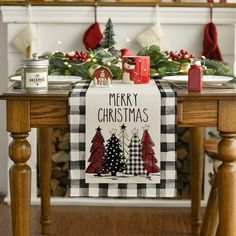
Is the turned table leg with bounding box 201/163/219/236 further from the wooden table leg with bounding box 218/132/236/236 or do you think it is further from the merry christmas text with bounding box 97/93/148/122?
the merry christmas text with bounding box 97/93/148/122

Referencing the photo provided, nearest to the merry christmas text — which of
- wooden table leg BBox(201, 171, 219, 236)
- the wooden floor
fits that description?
wooden table leg BBox(201, 171, 219, 236)

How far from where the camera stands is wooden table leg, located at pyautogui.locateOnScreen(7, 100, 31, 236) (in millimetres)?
2428

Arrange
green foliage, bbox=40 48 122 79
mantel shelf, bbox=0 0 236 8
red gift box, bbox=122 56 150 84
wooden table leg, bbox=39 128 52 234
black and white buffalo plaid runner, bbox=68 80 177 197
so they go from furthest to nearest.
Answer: mantel shelf, bbox=0 0 236 8 → wooden table leg, bbox=39 128 52 234 → green foliage, bbox=40 48 122 79 → red gift box, bbox=122 56 150 84 → black and white buffalo plaid runner, bbox=68 80 177 197

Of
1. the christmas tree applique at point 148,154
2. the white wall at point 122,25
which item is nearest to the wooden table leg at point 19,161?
the christmas tree applique at point 148,154

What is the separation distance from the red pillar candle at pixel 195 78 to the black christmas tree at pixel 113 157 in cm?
35

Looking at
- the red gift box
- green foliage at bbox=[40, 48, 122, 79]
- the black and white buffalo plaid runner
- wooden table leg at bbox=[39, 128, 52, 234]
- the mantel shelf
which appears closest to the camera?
the black and white buffalo plaid runner

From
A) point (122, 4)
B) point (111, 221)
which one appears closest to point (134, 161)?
point (111, 221)

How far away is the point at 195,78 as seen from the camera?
97.7 inches

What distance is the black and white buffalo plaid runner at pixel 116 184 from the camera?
2.41 metres

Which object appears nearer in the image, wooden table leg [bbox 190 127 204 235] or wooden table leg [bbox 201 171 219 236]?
wooden table leg [bbox 201 171 219 236]

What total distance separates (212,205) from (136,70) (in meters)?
0.83

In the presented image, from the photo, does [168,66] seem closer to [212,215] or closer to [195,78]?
[195,78]

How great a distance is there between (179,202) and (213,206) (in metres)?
1.00

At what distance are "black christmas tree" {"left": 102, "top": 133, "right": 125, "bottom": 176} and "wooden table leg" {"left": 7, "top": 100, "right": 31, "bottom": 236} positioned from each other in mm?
289
